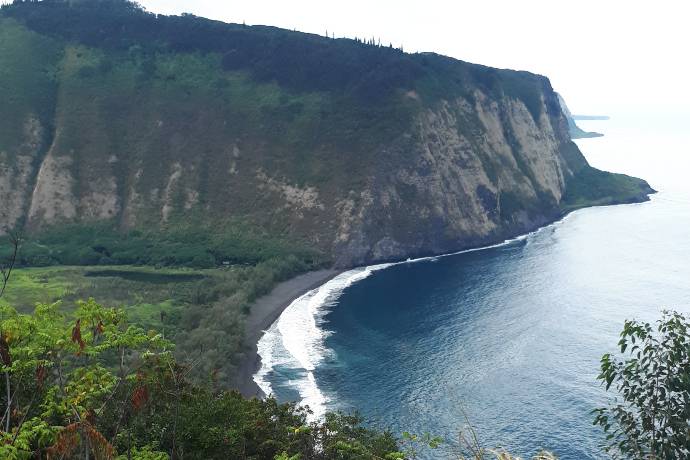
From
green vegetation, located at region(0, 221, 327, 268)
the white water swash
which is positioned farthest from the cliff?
the white water swash

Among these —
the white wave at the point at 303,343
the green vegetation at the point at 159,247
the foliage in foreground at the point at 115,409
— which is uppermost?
the foliage in foreground at the point at 115,409

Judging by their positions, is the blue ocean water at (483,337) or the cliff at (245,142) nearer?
the blue ocean water at (483,337)

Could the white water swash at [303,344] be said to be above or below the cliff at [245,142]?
below

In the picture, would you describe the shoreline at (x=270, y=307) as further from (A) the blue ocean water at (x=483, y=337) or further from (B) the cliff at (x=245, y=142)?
(B) the cliff at (x=245, y=142)

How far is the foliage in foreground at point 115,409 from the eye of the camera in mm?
19359

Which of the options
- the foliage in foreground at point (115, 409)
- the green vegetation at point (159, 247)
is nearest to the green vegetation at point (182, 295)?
the green vegetation at point (159, 247)

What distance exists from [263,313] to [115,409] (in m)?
74.5

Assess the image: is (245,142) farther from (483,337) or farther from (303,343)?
(483,337)

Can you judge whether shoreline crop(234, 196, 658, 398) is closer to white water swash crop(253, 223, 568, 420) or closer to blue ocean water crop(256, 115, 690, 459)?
white water swash crop(253, 223, 568, 420)

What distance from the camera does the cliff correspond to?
14525cm

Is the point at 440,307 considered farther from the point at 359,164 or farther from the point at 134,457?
the point at 134,457

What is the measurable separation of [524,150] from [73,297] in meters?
150

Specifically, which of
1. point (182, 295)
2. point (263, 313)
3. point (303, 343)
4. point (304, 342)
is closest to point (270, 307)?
point (263, 313)

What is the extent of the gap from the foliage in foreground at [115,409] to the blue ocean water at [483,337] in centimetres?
1282
